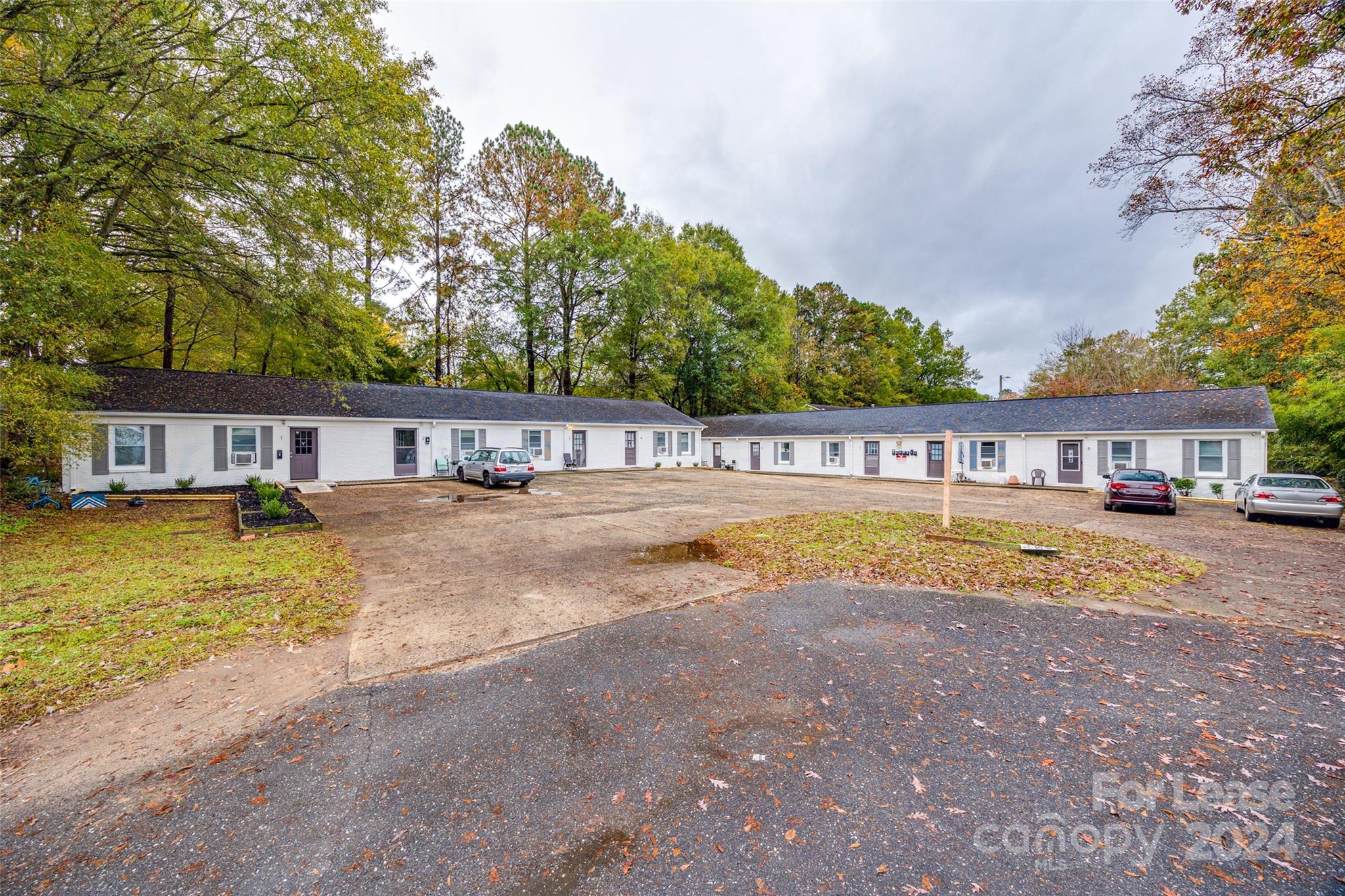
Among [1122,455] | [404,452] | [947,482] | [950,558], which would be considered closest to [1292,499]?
Result: [1122,455]

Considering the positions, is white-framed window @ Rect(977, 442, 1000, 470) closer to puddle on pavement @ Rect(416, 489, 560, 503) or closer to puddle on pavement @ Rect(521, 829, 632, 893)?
puddle on pavement @ Rect(416, 489, 560, 503)

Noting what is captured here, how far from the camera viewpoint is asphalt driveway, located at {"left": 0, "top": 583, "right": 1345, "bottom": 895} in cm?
228

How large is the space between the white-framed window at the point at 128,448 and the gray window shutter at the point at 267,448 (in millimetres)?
2871

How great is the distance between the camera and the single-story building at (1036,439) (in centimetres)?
1769

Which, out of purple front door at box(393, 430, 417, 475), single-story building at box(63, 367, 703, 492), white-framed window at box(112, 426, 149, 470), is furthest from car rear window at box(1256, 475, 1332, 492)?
white-framed window at box(112, 426, 149, 470)

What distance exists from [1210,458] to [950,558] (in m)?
18.2

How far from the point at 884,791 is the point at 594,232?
3374cm

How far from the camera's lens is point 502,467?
17.9m

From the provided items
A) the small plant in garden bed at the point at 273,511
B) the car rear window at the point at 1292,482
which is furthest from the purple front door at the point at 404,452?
the car rear window at the point at 1292,482

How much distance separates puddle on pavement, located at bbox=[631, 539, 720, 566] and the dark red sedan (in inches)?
536

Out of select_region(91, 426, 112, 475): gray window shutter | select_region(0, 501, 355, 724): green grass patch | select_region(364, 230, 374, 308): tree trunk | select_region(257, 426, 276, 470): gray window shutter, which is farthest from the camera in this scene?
select_region(364, 230, 374, 308): tree trunk

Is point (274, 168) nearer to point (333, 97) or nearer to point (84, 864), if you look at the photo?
point (333, 97)

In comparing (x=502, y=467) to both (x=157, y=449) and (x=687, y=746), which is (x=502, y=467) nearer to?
(x=157, y=449)

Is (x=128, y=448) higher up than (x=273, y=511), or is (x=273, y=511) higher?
(x=128, y=448)
